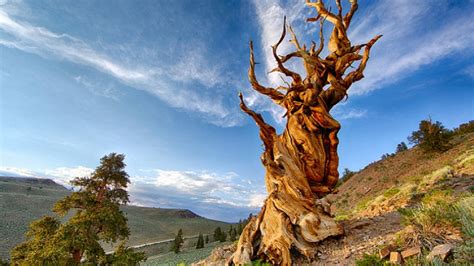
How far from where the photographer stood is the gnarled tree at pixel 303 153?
20.8ft

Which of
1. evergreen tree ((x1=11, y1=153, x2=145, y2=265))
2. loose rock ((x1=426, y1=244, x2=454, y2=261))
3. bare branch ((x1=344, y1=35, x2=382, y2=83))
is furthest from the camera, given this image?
evergreen tree ((x1=11, y1=153, x2=145, y2=265))

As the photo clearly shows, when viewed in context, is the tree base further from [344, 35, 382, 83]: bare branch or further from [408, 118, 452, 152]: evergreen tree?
[408, 118, 452, 152]: evergreen tree

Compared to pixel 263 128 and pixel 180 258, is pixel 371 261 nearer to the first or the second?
pixel 263 128

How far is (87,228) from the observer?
12734 millimetres

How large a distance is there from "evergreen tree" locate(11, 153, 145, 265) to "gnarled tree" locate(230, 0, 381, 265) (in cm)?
874

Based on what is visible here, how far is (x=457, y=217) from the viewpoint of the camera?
15.2ft

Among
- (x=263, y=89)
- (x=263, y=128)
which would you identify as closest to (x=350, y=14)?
→ (x=263, y=89)

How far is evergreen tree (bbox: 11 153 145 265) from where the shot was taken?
472 inches

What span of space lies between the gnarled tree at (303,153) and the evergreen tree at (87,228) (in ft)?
28.7

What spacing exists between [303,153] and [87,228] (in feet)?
36.3

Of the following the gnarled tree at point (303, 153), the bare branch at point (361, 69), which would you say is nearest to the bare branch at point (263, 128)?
the gnarled tree at point (303, 153)

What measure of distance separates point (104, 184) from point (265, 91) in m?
10.8

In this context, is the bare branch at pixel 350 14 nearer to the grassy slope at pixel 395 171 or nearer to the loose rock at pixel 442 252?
the loose rock at pixel 442 252

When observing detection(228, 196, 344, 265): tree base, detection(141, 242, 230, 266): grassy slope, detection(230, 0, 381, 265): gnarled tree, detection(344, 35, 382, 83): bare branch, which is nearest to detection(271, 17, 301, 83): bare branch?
detection(230, 0, 381, 265): gnarled tree
